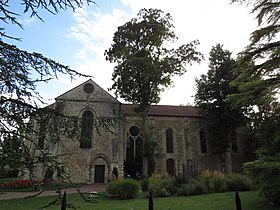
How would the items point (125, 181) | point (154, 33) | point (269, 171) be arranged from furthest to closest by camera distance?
1. point (154, 33)
2. point (125, 181)
3. point (269, 171)

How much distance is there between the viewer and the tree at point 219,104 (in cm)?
2466

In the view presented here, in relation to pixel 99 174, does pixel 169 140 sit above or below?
above

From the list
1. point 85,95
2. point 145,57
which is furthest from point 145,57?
point 85,95

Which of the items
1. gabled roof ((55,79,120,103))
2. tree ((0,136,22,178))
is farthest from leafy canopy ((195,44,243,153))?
tree ((0,136,22,178))

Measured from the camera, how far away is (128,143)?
1014 inches

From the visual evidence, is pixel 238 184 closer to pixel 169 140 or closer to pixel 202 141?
pixel 169 140

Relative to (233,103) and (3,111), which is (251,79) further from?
(3,111)

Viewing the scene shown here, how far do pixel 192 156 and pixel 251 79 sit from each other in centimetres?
1943

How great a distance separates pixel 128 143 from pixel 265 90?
1961 cm

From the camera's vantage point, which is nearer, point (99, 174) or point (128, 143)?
point (99, 174)

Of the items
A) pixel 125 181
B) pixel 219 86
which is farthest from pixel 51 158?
pixel 219 86

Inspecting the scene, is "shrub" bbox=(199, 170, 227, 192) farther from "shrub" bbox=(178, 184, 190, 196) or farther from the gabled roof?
the gabled roof

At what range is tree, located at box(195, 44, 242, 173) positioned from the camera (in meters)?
24.7

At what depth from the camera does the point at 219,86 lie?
83.7ft
